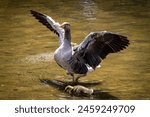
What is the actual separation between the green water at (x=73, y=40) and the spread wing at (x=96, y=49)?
0.47 ft

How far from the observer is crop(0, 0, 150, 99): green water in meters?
2.39

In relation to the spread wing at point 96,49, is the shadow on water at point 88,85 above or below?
below

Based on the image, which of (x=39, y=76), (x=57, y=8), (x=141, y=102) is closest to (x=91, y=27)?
(x=57, y=8)

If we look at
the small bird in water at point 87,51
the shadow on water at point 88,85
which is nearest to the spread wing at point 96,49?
the small bird in water at point 87,51

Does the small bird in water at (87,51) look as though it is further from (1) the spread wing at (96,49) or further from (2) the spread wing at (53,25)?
(2) the spread wing at (53,25)

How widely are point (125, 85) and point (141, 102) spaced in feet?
0.71

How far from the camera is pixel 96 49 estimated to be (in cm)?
232

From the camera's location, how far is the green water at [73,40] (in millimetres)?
2395

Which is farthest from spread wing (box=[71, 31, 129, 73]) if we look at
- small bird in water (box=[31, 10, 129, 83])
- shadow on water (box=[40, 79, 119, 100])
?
shadow on water (box=[40, 79, 119, 100])

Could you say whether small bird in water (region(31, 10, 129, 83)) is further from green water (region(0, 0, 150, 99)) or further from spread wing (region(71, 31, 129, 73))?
green water (region(0, 0, 150, 99))

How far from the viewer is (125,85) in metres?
2.41

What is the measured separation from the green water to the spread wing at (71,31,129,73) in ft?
0.47

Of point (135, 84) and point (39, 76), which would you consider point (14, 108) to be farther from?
point (135, 84)

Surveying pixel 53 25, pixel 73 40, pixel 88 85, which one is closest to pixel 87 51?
pixel 88 85
